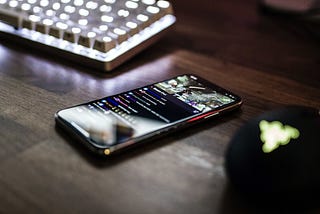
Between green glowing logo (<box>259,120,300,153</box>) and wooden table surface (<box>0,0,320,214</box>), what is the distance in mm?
51

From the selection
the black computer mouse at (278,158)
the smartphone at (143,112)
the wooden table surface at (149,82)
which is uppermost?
the black computer mouse at (278,158)

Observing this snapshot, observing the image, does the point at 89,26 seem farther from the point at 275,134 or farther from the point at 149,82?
the point at 275,134

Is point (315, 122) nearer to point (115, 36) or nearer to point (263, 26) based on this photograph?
point (115, 36)

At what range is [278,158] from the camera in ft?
1.26

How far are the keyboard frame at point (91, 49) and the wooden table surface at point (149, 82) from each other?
0.01 meters

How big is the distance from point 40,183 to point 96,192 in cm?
5

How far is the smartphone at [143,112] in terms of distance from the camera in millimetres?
452

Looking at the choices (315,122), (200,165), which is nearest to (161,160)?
(200,165)

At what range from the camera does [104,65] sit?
0.61 meters

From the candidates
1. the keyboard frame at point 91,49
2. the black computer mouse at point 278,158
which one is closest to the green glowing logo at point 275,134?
the black computer mouse at point 278,158

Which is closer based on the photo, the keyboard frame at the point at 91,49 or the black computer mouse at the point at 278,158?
the black computer mouse at the point at 278,158

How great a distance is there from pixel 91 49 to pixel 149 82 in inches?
3.6

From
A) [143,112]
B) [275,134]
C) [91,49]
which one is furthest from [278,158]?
[91,49]

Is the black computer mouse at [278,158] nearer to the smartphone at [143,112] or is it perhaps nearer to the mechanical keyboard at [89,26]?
the smartphone at [143,112]
